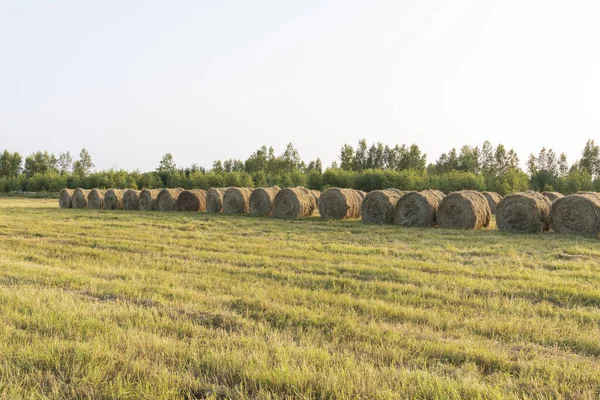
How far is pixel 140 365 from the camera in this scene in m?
3.77

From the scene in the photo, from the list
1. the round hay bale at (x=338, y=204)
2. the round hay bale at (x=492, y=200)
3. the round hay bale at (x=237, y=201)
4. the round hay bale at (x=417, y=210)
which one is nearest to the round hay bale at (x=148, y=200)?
the round hay bale at (x=237, y=201)

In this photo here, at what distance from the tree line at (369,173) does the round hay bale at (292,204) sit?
2203 cm

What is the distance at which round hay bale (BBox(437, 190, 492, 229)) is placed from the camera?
685 inches

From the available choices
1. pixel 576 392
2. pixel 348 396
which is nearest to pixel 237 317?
pixel 348 396

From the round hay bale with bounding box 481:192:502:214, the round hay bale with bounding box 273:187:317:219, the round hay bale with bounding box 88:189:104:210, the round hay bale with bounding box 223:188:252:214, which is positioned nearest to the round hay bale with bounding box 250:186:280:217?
the round hay bale with bounding box 273:187:317:219

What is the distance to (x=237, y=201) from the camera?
25.8 m

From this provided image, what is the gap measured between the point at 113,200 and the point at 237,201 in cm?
1231

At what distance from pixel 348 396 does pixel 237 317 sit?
2231 mm

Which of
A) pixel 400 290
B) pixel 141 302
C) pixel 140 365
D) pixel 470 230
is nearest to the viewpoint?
pixel 140 365

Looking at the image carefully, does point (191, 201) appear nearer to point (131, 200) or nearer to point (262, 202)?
point (131, 200)

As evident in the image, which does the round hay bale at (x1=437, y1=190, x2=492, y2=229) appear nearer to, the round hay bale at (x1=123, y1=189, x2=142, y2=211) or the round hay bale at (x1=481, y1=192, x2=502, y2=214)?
the round hay bale at (x1=481, y1=192, x2=502, y2=214)

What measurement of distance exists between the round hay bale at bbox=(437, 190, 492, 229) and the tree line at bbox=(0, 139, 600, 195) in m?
24.3

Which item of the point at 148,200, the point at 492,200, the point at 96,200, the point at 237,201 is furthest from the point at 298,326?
the point at 96,200

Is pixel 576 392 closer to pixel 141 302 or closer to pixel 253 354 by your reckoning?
pixel 253 354
